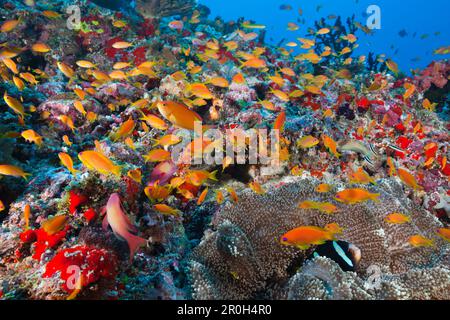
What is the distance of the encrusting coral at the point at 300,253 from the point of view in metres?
2.67

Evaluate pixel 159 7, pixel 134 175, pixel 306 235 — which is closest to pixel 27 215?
pixel 134 175

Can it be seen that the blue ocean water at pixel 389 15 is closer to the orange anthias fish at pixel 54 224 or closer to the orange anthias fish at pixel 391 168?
the orange anthias fish at pixel 391 168

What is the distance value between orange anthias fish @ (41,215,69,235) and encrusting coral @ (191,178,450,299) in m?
1.43

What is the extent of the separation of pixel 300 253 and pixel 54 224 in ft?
8.68

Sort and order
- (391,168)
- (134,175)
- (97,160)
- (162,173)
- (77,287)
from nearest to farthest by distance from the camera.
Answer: (77,287) < (97,160) < (134,175) < (162,173) < (391,168)

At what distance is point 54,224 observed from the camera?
116 inches

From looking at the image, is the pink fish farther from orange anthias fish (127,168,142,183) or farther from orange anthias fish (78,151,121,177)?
orange anthias fish (78,151,121,177)

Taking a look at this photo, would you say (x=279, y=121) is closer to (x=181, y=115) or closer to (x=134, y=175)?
(x=181, y=115)

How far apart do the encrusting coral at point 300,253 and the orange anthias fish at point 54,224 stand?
1.43 m

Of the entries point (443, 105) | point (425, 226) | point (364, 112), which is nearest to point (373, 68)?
point (443, 105)

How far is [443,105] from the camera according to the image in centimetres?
909
